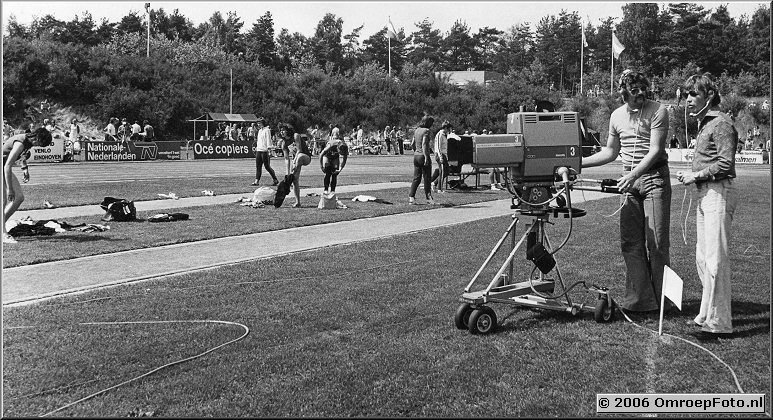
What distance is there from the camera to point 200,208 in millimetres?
16203

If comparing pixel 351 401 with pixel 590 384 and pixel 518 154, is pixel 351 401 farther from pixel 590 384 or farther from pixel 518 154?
pixel 518 154

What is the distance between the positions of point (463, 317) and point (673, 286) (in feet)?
5.98

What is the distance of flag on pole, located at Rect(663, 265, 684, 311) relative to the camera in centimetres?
627

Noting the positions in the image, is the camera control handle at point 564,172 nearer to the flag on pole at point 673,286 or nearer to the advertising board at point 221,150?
the flag on pole at point 673,286

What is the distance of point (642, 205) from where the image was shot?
7164mm

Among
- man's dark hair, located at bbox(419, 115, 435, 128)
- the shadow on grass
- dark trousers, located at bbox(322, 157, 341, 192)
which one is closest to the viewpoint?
the shadow on grass

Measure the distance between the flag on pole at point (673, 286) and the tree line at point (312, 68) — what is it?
4173 cm

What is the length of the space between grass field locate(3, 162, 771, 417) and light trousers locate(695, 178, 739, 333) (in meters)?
0.23

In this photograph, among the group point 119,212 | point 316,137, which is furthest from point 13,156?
point 316,137

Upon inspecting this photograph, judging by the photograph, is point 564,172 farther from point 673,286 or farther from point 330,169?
point 330,169

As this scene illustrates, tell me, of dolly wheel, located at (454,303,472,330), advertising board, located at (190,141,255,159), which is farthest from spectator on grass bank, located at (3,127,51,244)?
advertising board, located at (190,141,255,159)

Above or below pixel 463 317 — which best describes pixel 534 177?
above

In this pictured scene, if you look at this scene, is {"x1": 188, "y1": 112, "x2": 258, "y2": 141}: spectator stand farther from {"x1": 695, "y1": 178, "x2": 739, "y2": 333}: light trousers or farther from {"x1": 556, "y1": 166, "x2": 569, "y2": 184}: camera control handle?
{"x1": 695, "y1": 178, "x2": 739, "y2": 333}: light trousers

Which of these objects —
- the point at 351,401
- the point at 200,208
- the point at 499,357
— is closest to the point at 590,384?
the point at 499,357
